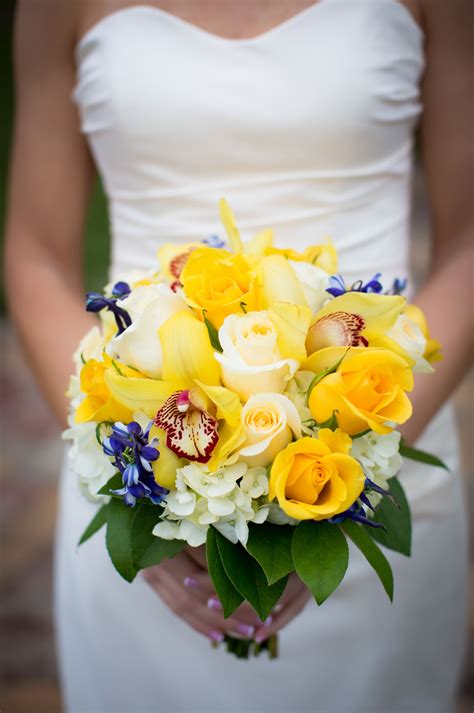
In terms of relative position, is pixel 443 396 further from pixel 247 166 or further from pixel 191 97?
pixel 191 97

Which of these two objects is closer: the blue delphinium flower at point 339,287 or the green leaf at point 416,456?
the blue delphinium flower at point 339,287

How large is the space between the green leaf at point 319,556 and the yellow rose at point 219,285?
34 centimetres

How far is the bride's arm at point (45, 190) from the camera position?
1.76m

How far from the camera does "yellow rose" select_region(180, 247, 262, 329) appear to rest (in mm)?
1062

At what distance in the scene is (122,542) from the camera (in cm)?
112

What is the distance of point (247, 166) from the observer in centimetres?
172

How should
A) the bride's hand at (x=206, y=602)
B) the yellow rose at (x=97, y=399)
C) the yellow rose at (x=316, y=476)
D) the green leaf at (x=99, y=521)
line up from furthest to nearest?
the bride's hand at (x=206, y=602)
the green leaf at (x=99, y=521)
the yellow rose at (x=97, y=399)
the yellow rose at (x=316, y=476)

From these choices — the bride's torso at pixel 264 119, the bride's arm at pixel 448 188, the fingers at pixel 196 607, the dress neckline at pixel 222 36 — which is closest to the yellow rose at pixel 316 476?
the fingers at pixel 196 607

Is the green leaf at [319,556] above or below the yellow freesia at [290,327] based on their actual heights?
below

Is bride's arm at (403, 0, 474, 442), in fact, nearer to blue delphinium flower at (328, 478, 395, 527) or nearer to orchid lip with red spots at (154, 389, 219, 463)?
blue delphinium flower at (328, 478, 395, 527)

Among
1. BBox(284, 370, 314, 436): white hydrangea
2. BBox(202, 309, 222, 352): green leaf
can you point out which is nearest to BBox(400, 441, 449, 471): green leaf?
BBox(284, 370, 314, 436): white hydrangea

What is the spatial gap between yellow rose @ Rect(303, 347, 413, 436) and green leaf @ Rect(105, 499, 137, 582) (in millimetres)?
359

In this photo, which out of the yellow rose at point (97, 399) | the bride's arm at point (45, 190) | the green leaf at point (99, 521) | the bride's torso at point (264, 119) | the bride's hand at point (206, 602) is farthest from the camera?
the bride's arm at point (45, 190)

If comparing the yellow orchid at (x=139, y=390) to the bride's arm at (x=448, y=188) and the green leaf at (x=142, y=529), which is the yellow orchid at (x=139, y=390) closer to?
the green leaf at (x=142, y=529)
